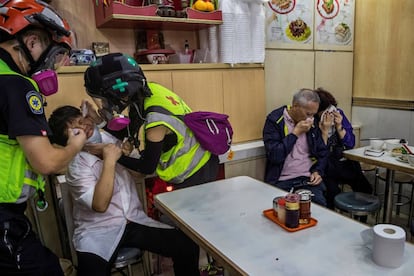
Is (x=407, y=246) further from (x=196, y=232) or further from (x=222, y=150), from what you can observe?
(x=222, y=150)

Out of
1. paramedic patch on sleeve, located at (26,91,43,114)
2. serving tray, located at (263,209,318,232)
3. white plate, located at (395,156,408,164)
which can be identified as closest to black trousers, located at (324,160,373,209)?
white plate, located at (395,156,408,164)

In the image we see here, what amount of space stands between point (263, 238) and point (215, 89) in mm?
1609

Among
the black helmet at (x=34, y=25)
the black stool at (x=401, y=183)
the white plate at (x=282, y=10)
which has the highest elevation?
the white plate at (x=282, y=10)

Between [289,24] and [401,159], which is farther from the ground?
[289,24]

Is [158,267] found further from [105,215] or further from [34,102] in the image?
[34,102]

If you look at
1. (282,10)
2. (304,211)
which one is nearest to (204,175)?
(304,211)

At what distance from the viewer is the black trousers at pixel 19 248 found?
112 cm

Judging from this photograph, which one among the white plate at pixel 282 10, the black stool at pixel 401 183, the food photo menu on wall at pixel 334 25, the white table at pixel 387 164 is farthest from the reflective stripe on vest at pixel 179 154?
the food photo menu on wall at pixel 334 25

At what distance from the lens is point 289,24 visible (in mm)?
2943

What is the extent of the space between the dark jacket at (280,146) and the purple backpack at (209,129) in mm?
787

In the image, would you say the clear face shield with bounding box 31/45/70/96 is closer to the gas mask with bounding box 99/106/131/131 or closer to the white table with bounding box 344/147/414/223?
the gas mask with bounding box 99/106/131/131

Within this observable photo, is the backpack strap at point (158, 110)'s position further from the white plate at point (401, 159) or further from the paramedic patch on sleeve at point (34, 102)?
the white plate at point (401, 159)

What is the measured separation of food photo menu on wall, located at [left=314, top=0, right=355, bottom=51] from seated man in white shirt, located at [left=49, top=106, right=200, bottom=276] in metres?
2.36

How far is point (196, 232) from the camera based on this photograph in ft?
3.97
